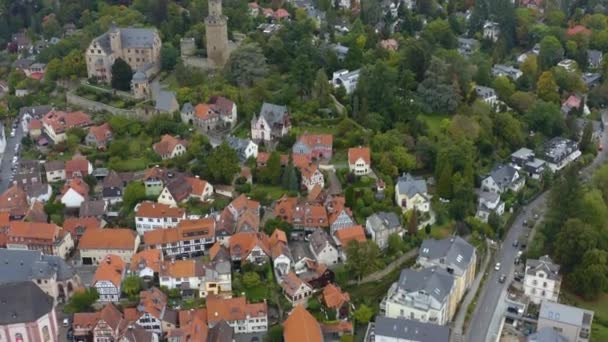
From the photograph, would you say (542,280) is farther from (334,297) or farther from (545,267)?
(334,297)

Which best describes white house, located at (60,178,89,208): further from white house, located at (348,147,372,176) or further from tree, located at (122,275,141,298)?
white house, located at (348,147,372,176)

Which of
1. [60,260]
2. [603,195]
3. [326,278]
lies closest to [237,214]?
[326,278]

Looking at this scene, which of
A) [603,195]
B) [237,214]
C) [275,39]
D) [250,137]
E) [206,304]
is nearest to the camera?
[206,304]

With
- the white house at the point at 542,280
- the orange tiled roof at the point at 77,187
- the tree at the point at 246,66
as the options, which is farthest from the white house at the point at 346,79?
the white house at the point at 542,280

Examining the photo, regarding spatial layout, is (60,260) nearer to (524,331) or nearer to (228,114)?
(228,114)

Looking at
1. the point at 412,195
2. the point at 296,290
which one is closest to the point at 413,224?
the point at 412,195

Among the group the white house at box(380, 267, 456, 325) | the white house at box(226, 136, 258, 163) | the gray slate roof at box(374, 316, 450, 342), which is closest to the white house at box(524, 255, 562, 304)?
the white house at box(380, 267, 456, 325)
